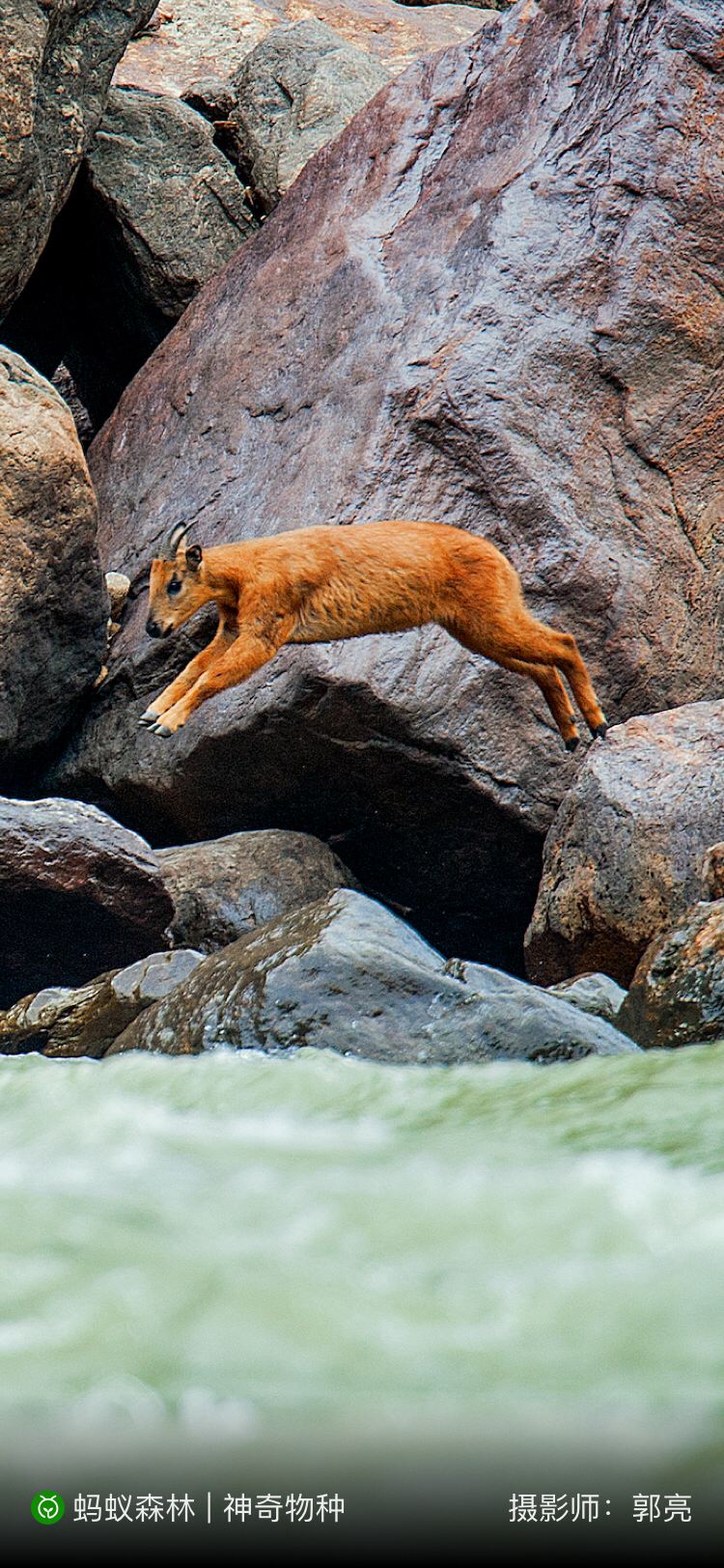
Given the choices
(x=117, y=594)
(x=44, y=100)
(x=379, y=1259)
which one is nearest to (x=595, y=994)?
(x=379, y=1259)

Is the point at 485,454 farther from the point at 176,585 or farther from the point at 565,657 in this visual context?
the point at 176,585

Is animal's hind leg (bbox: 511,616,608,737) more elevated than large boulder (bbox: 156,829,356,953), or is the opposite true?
animal's hind leg (bbox: 511,616,608,737)

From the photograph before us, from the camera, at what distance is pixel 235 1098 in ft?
16.5

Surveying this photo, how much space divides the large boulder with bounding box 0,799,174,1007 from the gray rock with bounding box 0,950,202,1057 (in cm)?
62

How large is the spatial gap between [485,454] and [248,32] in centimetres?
1026

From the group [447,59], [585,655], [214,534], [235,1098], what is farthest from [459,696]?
[447,59]

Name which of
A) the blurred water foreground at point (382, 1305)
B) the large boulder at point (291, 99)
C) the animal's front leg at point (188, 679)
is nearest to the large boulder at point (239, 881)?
the animal's front leg at point (188, 679)

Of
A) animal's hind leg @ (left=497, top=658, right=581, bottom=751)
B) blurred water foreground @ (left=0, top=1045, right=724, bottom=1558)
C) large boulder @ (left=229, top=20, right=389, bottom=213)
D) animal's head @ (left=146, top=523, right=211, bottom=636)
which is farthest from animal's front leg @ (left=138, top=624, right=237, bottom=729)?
large boulder @ (left=229, top=20, right=389, bottom=213)

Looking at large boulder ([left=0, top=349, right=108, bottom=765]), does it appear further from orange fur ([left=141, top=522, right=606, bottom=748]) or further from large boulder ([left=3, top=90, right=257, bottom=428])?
large boulder ([left=3, top=90, right=257, bottom=428])

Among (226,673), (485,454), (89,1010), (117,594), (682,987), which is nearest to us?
(682,987)

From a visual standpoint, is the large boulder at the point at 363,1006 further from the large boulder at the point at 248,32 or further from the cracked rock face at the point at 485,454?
the large boulder at the point at 248,32

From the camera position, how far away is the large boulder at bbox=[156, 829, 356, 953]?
27.1 feet

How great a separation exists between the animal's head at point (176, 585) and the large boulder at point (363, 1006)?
2.80 meters

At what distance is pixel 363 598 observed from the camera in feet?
26.8
